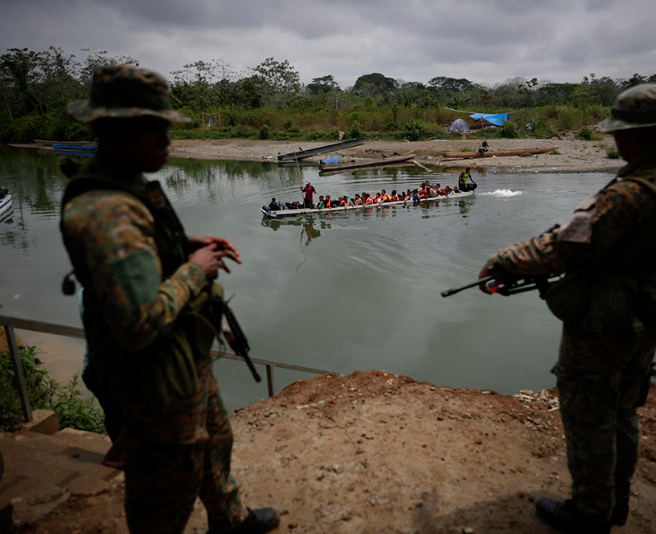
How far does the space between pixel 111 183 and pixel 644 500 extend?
115 inches

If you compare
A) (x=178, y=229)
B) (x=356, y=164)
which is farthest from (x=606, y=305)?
(x=356, y=164)

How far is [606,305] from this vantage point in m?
1.78

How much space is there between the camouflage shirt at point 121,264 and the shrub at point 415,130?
127ft

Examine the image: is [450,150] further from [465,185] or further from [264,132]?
[264,132]

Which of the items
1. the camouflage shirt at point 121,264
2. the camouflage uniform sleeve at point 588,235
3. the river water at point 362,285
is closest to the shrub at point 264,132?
the river water at point 362,285

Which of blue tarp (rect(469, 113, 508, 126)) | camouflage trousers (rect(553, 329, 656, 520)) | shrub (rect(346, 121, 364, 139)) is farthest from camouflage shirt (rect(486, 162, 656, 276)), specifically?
blue tarp (rect(469, 113, 508, 126))

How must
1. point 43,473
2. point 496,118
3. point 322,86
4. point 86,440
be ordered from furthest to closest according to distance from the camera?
1. point 322,86
2. point 496,118
3. point 86,440
4. point 43,473

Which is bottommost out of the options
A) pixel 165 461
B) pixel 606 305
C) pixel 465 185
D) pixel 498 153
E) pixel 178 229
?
pixel 165 461

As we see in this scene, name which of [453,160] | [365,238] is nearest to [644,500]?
[365,238]

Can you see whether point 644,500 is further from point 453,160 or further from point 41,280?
point 453,160

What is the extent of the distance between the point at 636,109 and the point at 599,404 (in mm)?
1225

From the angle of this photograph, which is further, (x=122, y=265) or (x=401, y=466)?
(x=401, y=466)

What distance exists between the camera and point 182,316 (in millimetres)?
1515

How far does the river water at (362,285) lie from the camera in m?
6.57
